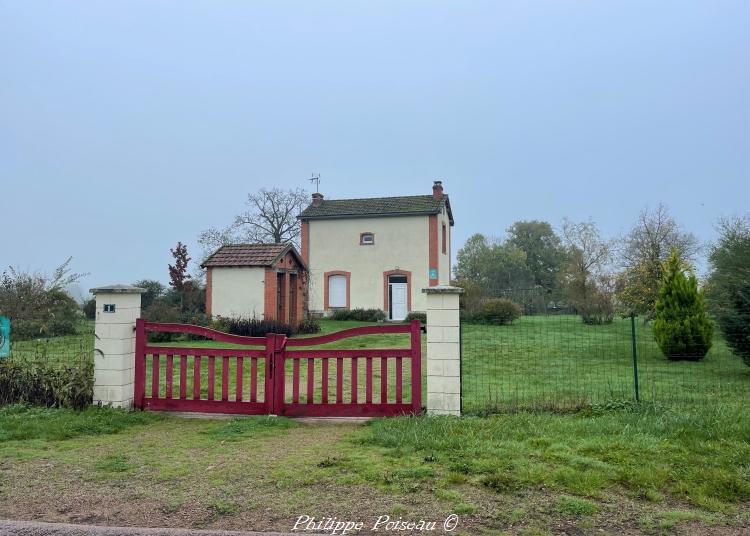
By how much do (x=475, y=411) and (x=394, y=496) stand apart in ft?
9.47

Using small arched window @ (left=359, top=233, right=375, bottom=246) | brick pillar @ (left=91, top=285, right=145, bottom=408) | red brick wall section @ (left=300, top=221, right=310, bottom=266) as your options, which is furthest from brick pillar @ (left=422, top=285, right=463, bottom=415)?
red brick wall section @ (left=300, top=221, right=310, bottom=266)

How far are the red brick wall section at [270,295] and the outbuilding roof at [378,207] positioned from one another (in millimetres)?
10108

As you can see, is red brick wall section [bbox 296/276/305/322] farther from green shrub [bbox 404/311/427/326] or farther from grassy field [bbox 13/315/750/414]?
grassy field [bbox 13/315/750/414]

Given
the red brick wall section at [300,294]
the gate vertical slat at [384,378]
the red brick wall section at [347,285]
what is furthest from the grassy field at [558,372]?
the red brick wall section at [347,285]

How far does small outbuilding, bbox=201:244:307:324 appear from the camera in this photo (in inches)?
744

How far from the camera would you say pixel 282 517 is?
355 cm

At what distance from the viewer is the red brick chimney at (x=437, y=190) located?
94.0ft

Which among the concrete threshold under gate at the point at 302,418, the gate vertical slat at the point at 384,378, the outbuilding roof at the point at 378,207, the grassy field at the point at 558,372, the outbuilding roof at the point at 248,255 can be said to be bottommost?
the concrete threshold under gate at the point at 302,418

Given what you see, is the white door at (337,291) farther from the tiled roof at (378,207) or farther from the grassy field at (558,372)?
the grassy field at (558,372)

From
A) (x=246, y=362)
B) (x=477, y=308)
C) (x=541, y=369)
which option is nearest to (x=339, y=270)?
(x=477, y=308)

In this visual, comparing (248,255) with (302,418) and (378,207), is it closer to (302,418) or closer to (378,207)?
(378,207)

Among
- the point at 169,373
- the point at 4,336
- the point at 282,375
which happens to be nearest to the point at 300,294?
the point at 4,336

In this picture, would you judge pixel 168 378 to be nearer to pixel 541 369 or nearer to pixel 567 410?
pixel 567 410

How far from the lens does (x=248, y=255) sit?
19578 millimetres
